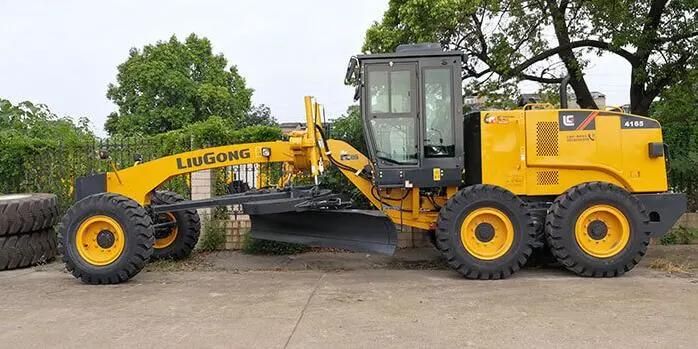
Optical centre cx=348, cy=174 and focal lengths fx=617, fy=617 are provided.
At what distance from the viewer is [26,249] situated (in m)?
8.63

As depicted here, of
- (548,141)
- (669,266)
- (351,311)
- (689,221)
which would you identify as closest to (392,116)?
(548,141)

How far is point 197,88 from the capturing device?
46.3m

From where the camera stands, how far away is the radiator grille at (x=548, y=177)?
784cm

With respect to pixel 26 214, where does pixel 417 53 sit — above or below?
above

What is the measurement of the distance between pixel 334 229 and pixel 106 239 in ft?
9.24

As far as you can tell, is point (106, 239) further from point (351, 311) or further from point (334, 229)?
point (351, 311)

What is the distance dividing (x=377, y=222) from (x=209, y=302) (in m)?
2.34

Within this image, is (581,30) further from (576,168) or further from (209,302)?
(209,302)

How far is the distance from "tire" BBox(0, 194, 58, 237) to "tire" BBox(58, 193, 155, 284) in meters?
1.34

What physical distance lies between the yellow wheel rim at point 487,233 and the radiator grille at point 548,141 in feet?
3.42

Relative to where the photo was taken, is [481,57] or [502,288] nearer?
[502,288]

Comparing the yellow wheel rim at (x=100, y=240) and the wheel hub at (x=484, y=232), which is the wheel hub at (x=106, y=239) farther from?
the wheel hub at (x=484, y=232)

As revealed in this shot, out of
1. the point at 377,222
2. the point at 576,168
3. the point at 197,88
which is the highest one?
the point at 197,88

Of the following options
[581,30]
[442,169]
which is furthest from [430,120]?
[581,30]
